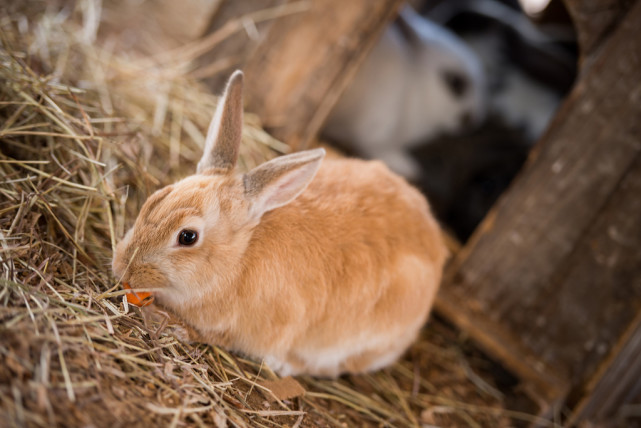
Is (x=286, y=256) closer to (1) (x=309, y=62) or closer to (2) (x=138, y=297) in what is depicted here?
(2) (x=138, y=297)

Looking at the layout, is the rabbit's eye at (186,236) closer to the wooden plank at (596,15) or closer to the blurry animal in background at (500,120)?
the wooden plank at (596,15)

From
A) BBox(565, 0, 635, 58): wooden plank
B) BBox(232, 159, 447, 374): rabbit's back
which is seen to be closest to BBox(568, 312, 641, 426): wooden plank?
BBox(232, 159, 447, 374): rabbit's back

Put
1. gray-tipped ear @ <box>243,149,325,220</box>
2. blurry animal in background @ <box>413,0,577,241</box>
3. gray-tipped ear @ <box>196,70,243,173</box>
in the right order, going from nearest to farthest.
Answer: gray-tipped ear @ <box>243,149,325,220</box> → gray-tipped ear @ <box>196,70,243,173</box> → blurry animal in background @ <box>413,0,577,241</box>

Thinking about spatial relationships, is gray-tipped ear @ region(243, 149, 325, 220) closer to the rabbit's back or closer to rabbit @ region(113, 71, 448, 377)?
rabbit @ region(113, 71, 448, 377)

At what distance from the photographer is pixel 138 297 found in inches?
90.0

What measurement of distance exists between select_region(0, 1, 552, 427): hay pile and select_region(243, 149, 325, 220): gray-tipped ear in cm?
76

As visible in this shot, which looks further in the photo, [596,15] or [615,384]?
[615,384]

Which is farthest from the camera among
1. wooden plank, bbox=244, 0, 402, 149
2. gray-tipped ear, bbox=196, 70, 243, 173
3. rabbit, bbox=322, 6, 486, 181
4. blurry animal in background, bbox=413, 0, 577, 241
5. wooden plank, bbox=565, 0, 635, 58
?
blurry animal in background, bbox=413, 0, 577, 241

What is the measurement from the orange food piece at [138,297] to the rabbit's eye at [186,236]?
31 centimetres

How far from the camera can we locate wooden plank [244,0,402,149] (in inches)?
147

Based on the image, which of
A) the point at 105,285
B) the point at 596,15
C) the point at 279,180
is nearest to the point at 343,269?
the point at 279,180

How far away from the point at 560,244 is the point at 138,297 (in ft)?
9.15

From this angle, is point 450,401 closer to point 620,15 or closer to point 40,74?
point 620,15

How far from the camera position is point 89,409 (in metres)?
1.67
